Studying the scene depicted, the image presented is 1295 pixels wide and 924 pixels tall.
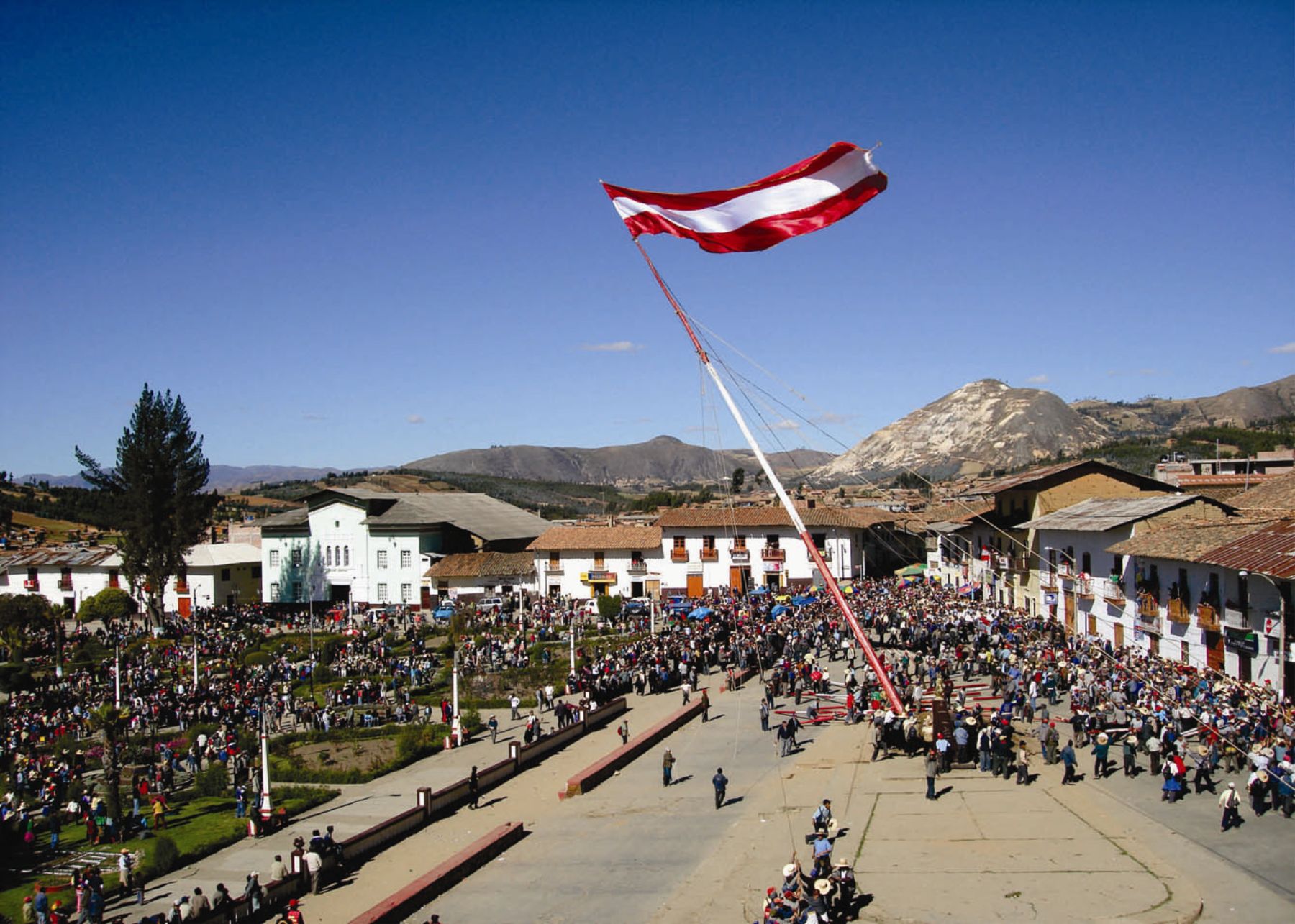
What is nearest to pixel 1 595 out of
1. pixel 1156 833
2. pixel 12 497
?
pixel 1156 833

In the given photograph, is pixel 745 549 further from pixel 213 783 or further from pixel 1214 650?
pixel 213 783

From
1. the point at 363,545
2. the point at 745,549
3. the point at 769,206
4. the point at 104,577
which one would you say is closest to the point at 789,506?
the point at 769,206

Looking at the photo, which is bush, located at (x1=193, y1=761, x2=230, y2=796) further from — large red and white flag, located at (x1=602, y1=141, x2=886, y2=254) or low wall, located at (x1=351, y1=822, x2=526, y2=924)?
large red and white flag, located at (x1=602, y1=141, x2=886, y2=254)

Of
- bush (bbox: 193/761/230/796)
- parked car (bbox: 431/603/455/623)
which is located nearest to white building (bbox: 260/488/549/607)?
parked car (bbox: 431/603/455/623)

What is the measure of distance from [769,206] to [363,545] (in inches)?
2255

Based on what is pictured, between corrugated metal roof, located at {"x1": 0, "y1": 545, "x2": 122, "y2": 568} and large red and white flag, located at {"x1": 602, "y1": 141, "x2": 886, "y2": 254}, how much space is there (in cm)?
6185

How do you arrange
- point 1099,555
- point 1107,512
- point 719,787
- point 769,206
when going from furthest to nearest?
point 1107,512
point 1099,555
point 719,787
point 769,206

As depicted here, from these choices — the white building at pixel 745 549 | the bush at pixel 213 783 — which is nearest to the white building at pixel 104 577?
the white building at pixel 745 549

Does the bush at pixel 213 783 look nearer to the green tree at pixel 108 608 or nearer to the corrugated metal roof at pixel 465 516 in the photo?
the green tree at pixel 108 608

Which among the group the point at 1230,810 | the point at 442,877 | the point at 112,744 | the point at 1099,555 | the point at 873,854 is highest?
the point at 1099,555

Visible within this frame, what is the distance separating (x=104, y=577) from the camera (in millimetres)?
67375

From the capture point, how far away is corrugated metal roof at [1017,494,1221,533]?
3541 centimetres

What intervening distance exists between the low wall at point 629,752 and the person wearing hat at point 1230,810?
45.9 feet

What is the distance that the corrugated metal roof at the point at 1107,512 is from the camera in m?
35.4
